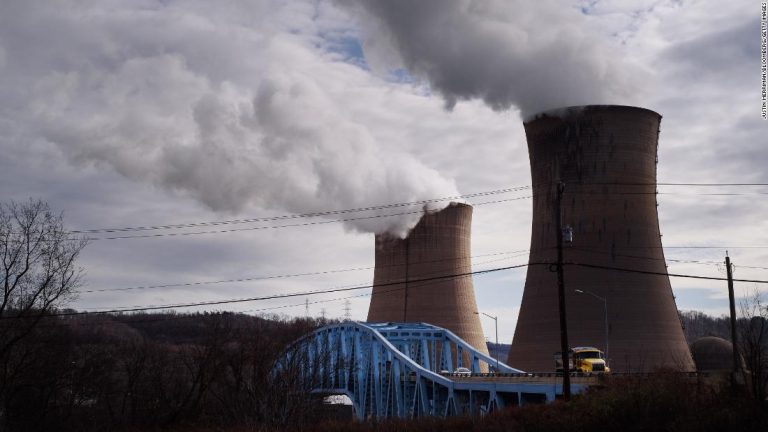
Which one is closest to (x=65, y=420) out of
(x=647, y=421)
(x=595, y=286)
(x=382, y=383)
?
(x=382, y=383)

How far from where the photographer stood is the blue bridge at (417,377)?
2397 centimetres

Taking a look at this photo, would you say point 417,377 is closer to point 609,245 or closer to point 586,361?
point 586,361

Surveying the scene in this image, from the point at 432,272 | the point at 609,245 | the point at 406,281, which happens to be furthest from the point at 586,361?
the point at 432,272

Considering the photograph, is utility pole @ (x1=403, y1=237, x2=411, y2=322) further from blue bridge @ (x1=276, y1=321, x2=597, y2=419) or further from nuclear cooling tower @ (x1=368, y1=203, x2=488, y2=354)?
blue bridge @ (x1=276, y1=321, x2=597, y2=419)

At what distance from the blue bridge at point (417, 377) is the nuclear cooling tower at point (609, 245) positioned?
9.91 ft

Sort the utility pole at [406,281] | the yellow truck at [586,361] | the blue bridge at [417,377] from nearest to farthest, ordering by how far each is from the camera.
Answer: the yellow truck at [586,361] < the blue bridge at [417,377] < the utility pole at [406,281]

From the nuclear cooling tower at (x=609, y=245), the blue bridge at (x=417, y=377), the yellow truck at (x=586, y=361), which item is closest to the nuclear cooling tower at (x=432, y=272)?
the blue bridge at (x=417, y=377)

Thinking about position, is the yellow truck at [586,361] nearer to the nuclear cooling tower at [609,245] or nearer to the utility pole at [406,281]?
the nuclear cooling tower at [609,245]

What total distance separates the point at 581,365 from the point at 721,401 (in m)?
10.3

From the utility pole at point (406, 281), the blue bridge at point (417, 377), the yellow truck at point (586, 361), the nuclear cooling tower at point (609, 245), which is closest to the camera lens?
the yellow truck at point (586, 361)

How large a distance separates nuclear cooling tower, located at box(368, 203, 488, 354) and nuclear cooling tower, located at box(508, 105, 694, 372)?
784cm

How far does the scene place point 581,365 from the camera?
78.3ft

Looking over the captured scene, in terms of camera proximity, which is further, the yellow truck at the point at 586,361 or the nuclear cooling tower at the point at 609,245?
the nuclear cooling tower at the point at 609,245

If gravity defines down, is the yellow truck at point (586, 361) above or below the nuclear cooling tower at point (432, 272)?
below
